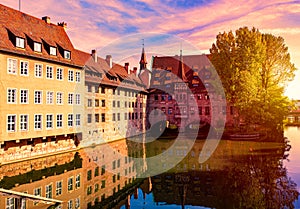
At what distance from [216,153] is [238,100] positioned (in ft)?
39.4

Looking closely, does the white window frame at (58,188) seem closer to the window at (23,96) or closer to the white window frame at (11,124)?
the white window frame at (11,124)

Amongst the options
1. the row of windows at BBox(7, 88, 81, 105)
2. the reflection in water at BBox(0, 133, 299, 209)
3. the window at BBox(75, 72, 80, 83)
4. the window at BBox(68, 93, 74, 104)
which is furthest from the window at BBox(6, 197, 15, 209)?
the window at BBox(75, 72, 80, 83)

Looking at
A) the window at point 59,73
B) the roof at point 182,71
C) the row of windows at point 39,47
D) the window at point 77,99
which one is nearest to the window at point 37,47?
the row of windows at point 39,47

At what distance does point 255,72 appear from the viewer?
37.0 metres

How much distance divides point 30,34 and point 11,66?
472cm

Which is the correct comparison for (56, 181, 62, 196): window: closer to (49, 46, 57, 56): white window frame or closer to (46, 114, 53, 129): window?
(46, 114, 53, 129): window

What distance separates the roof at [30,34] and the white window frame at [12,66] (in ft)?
2.72

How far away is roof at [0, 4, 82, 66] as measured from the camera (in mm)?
23250

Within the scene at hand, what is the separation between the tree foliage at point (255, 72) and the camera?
119ft

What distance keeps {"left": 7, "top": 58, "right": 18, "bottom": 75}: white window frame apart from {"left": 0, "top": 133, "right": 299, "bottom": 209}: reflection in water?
7738mm

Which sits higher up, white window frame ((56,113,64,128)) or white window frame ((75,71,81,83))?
white window frame ((75,71,81,83))

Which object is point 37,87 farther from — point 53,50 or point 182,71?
point 182,71

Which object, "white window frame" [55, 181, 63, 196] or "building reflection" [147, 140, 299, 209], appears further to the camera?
"white window frame" [55, 181, 63, 196]

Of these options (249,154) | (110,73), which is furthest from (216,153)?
(110,73)
